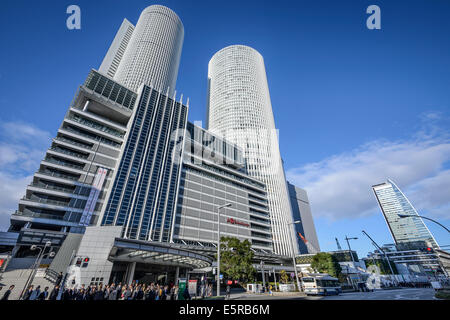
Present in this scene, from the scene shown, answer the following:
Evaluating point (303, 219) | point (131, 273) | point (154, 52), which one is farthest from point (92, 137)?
point (303, 219)

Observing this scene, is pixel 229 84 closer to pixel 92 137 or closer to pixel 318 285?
pixel 92 137

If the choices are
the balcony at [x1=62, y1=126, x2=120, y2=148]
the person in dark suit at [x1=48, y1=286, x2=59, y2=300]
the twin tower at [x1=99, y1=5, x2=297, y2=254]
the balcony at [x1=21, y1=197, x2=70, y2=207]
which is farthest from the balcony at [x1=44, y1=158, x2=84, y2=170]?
the twin tower at [x1=99, y1=5, x2=297, y2=254]

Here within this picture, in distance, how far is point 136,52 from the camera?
108 m

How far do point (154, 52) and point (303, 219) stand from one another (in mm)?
127985

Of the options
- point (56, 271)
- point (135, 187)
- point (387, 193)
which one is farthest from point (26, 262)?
point (387, 193)

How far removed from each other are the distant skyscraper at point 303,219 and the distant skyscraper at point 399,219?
62.3m

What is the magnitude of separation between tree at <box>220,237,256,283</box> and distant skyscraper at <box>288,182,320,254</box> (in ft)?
286

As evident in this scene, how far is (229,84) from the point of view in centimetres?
11906

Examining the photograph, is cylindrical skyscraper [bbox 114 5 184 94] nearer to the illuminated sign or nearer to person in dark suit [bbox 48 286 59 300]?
the illuminated sign

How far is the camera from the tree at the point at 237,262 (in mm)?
31891

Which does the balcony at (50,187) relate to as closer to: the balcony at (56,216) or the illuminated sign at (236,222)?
the balcony at (56,216)

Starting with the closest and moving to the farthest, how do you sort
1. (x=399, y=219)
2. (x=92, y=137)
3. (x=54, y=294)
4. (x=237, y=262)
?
(x=54, y=294) < (x=237, y=262) < (x=92, y=137) < (x=399, y=219)
